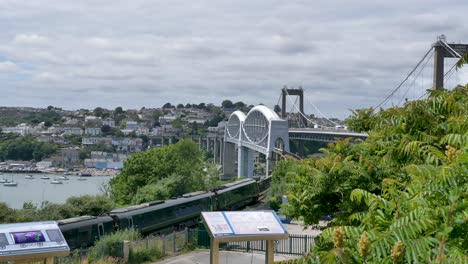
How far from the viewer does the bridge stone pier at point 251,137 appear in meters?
92.7

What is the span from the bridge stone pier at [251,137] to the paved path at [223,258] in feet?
215

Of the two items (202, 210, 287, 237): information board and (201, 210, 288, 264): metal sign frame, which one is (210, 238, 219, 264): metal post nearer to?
(201, 210, 288, 264): metal sign frame

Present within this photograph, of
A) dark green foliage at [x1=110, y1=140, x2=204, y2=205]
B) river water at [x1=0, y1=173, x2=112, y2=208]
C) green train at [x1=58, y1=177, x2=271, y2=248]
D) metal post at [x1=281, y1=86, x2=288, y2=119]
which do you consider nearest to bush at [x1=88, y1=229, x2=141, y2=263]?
green train at [x1=58, y1=177, x2=271, y2=248]

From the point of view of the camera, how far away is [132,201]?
49.2 m

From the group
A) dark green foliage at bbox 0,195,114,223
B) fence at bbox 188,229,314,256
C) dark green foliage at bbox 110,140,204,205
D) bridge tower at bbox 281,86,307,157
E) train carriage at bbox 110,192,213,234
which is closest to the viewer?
fence at bbox 188,229,314,256

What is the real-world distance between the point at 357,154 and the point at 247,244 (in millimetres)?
12986

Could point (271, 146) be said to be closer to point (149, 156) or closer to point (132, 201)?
point (149, 156)

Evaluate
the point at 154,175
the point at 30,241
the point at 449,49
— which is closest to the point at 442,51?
the point at 449,49

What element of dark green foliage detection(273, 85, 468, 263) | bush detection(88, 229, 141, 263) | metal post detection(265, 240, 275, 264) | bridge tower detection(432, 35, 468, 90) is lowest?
bush detection(88, 229, 141, 263)

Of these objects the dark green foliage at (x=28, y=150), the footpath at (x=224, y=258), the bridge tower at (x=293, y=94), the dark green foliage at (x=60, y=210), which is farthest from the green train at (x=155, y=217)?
the dark green foliage at (x=28, y=150)

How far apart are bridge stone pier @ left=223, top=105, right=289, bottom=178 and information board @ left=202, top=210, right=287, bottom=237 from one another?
258 ft

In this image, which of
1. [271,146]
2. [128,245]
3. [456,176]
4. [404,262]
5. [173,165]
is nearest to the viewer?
[404,262]

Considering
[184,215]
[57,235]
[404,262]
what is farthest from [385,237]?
[184,215]

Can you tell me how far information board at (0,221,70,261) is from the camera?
32.8 ft
